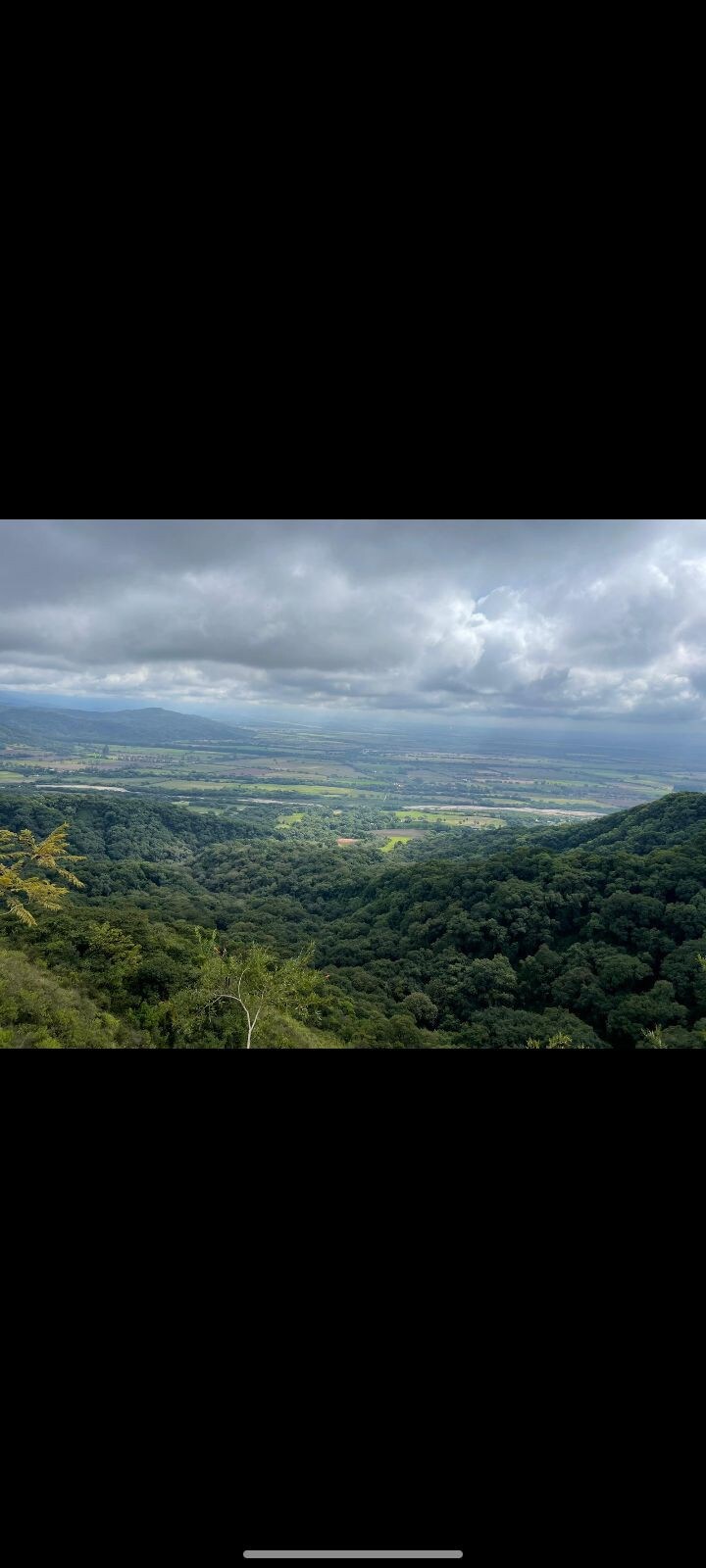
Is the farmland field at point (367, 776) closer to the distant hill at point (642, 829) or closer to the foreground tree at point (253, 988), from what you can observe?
the distant hill at point (642, 829)

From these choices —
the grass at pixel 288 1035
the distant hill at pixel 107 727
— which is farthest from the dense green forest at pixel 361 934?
the distant hill at pixel 107 727

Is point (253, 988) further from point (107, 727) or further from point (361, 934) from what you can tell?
point (107, 727)

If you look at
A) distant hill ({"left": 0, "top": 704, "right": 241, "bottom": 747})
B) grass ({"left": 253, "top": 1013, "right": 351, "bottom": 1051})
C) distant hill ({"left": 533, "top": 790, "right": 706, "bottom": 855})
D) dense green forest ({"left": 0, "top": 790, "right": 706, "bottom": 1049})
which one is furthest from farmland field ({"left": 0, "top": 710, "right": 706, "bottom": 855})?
grass ({"left": 253, "top": 1013, "right": 351, "bottom": 1051})

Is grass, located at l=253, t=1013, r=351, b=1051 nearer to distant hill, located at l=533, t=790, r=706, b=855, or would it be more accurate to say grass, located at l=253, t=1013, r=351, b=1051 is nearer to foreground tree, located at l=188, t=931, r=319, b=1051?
foreground tree, located at l=188, t=931, r=319, b=1051

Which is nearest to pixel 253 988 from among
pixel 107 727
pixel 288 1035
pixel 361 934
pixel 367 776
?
pixel 288 1035

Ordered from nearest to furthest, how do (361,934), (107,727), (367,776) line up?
(361,934)
(367,776)
(107,727)
